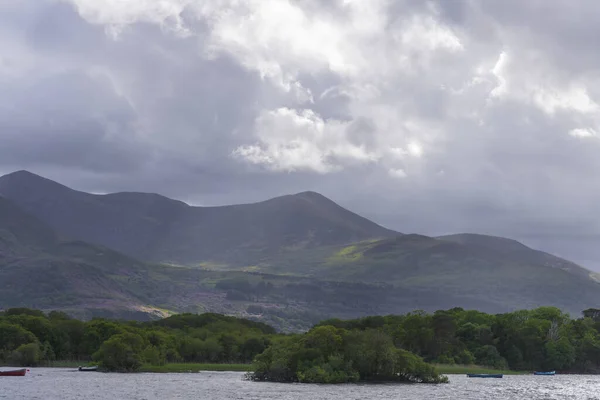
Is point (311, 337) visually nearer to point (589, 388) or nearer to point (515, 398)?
point (515, 398)

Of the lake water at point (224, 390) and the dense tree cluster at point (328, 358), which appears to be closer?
the lake water at point (224, 390)

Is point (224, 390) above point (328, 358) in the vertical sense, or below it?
below

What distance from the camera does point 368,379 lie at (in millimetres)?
198375

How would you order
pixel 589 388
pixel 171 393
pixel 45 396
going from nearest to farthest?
pixel 45 396
pixel 171 393
pixel 589 388

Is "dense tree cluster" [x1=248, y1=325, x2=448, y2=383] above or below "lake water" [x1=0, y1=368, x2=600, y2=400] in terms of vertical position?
above


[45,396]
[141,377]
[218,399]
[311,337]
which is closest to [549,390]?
[311,337]

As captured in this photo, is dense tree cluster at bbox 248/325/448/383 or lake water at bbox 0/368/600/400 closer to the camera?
lake water at bbox 0/368/600/400

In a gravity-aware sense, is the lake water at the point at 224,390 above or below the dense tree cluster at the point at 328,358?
below

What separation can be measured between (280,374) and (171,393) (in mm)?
45032

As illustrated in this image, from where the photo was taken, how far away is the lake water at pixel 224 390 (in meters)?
148

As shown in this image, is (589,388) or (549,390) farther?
(589,388)

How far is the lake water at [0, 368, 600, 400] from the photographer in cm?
14800

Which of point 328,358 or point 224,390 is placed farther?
point 328,358

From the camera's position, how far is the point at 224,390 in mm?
162625
